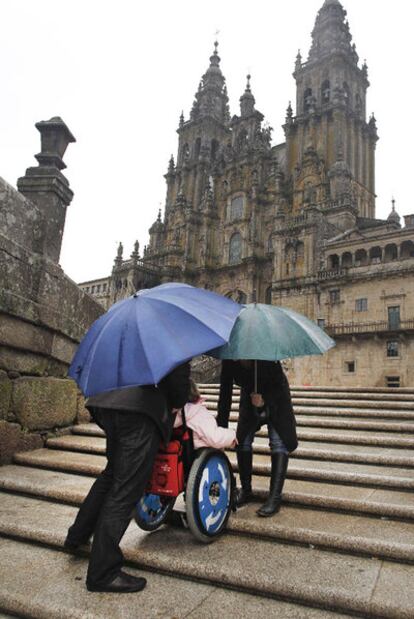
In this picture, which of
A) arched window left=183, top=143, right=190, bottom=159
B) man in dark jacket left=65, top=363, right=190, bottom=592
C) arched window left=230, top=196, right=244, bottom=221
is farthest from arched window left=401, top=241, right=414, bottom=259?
arched window left=183, top=143, right=190, bottom=159

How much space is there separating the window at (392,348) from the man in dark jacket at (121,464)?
101 ft

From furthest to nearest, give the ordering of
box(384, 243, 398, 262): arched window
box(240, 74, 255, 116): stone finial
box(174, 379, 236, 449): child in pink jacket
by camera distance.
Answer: box(240, 74, 255, 116): stone finial, box(384, 243, 398, 262): arched window, box(174, 379, 236, 449): child in pink jacket

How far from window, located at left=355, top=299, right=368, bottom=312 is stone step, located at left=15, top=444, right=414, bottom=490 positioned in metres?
29.5

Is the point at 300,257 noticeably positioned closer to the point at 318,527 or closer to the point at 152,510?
the point at 318,527

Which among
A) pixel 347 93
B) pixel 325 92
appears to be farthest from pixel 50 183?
pixel 325 92

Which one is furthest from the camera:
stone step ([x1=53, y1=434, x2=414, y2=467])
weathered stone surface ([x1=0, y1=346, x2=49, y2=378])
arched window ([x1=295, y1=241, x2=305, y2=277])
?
arched window ([x1=295, y1=241, x2=305, y2=277])

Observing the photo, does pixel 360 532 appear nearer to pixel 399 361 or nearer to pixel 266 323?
pixel 266 323

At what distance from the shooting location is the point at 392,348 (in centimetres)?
3156

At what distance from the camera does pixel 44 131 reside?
7.07m

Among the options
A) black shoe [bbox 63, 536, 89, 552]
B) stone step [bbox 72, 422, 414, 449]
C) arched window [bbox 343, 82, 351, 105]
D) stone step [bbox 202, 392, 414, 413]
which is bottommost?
black shoe [bbox 63, 536, 89, 552]

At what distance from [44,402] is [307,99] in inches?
1995

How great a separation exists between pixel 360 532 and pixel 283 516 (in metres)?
0.69

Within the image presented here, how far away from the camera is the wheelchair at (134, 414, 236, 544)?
358 centimetres

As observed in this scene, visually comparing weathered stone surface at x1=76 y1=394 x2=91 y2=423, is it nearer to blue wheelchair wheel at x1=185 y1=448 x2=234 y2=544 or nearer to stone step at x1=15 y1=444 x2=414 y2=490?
stone step at x1=15 y1=444 x2=414 y2=490
